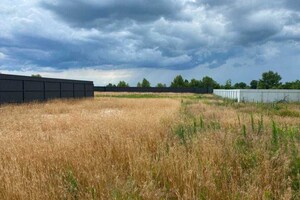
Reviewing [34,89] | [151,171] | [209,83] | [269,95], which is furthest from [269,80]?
[151,171]

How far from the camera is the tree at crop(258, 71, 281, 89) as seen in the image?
268 feet

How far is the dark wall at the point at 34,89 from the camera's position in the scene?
73.7ft

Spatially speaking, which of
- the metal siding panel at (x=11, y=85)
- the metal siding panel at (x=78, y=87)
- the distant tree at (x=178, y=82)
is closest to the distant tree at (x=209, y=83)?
the distant tree at (x=178, y=82)

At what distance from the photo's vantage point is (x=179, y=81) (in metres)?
106

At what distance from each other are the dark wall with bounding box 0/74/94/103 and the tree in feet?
199

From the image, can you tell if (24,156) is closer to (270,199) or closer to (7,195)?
(7,195)

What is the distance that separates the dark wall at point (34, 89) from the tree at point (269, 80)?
199 feet

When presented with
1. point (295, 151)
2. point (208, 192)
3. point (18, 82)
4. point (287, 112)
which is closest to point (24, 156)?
point (208, 192)

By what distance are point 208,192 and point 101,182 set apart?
4.40 ft

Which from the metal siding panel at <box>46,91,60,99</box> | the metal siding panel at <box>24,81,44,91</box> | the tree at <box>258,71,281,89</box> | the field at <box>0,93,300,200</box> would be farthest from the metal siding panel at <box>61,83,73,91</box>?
the tree at <box>258,71,281,89</box>

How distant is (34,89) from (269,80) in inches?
2845

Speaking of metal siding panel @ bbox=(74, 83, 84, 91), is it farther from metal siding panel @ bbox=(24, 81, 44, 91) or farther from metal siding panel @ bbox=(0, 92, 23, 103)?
metal siding panel @ bbox=(0, 92, 23, 103)

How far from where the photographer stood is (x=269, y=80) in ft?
271

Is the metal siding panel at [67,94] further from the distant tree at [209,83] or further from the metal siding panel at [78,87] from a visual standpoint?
the distant tree at [209,83]
